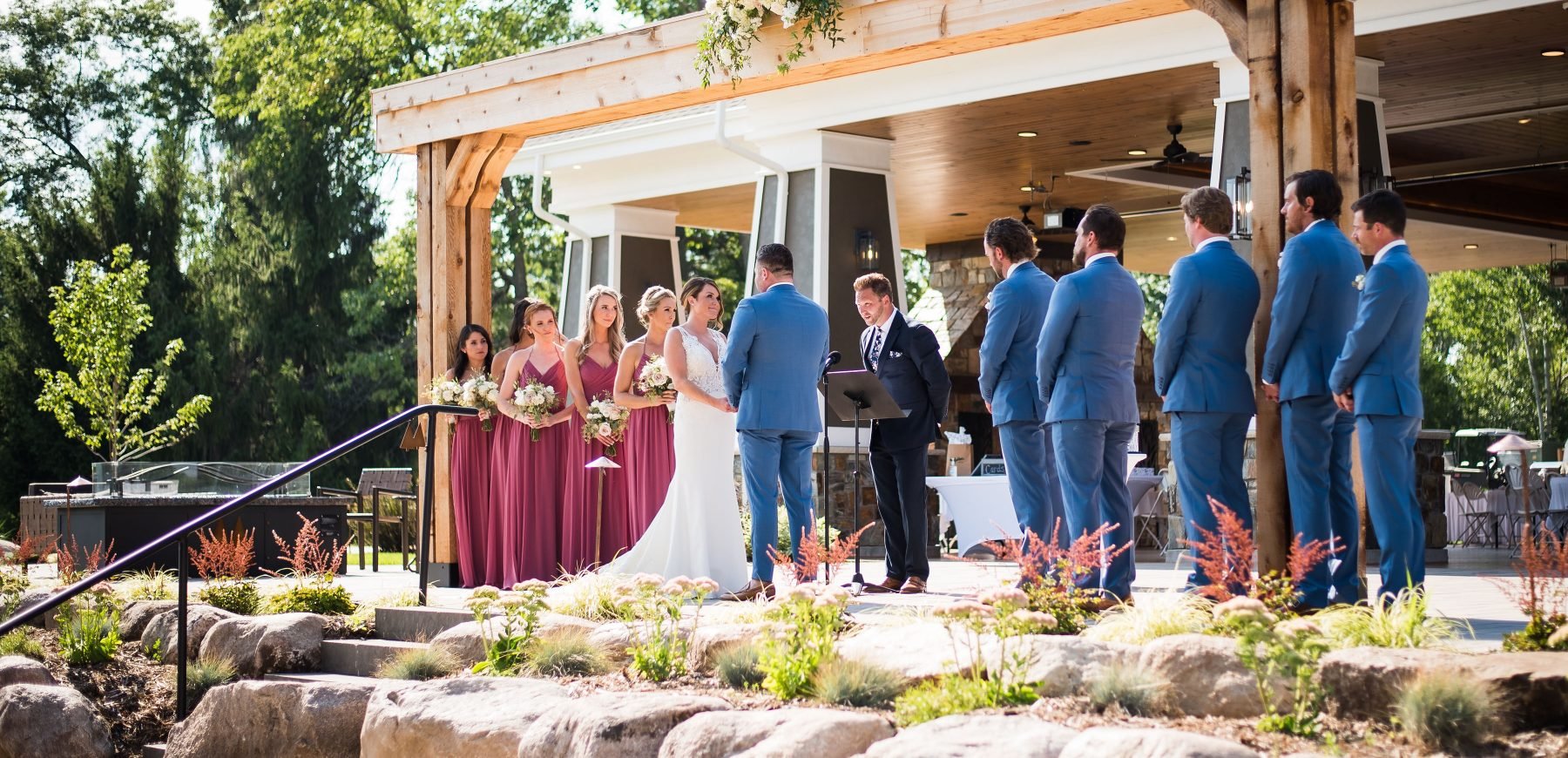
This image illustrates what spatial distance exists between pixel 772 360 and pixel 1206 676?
3.41 metres

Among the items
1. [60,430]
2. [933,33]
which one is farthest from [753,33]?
[60,430]

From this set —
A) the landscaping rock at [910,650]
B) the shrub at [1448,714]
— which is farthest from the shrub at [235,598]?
the shrub at [1448,714]

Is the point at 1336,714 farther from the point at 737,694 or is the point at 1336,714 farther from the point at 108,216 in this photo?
the point at 108,216

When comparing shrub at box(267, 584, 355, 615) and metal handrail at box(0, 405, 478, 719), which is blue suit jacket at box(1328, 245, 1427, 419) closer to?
metal handrail at box(0, 405, 478, 719)

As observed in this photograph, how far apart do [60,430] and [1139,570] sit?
66.9ft

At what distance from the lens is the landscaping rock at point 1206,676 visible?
5043 millimetres

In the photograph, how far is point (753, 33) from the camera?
8961 millimetres

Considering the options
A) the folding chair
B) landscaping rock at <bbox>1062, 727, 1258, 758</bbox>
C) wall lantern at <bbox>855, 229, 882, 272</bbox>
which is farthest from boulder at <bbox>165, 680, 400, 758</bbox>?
wall lantern at <bbox>855, 229, 882, 272</bbox>

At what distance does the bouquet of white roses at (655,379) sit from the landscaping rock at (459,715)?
2.77 meters

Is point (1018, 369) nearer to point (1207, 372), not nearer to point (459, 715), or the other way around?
point (1207, 372)

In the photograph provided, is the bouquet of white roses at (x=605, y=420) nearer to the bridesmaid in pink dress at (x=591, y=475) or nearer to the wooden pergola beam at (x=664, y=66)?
the bridesmaid in pink dress at (x=591, y=475)

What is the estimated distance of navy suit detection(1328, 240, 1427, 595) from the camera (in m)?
6.01

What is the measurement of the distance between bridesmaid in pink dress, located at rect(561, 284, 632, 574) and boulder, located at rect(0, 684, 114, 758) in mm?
2786

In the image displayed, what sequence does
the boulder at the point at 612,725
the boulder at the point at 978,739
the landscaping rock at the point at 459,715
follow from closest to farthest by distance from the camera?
the boulder at the point at 978,739 < the boulder at the point at 612,725 < the landscaping rock at the point at 459,715
